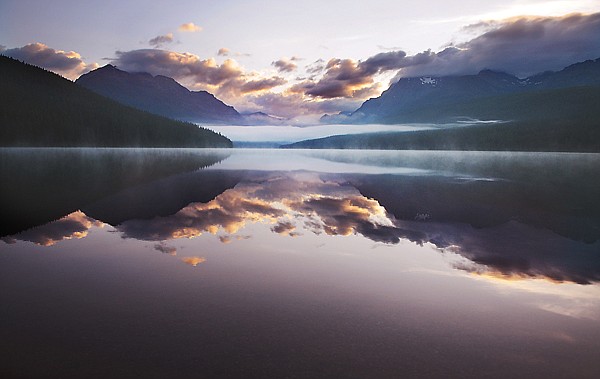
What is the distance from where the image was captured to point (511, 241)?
1980 cm

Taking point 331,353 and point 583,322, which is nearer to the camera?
point 331,353

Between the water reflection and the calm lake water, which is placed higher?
the calm lake water

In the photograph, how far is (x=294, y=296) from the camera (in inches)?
441

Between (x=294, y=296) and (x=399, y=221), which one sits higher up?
(x=294, y=296)

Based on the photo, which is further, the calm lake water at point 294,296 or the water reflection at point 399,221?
the water reflection at point 399,221

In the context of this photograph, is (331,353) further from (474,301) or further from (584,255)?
(584,255)

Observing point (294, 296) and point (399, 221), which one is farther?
point (399, 221)

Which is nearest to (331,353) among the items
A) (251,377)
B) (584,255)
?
(251,377)

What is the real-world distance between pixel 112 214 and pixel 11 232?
19.8 feet

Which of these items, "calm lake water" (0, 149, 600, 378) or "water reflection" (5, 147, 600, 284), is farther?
"water reflection" (5, 147, 600, 284)

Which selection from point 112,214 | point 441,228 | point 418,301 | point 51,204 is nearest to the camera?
point 418,301

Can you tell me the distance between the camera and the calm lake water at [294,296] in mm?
7621

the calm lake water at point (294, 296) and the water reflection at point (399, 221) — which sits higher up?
the calm lake water at point (294, 296)

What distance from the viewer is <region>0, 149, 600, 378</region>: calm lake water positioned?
762cm
